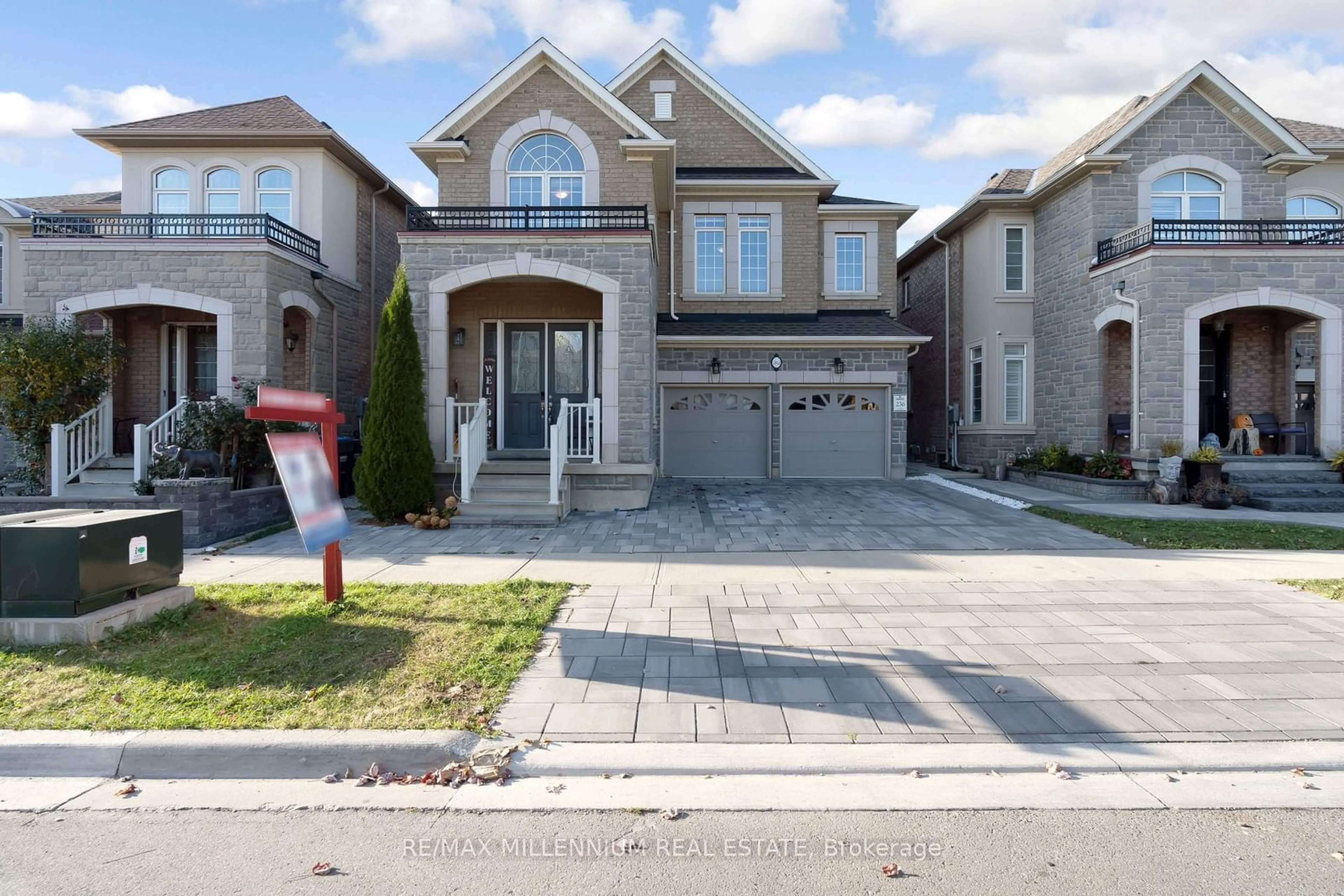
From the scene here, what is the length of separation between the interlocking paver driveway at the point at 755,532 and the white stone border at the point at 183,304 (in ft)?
11.3

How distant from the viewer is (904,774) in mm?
3646

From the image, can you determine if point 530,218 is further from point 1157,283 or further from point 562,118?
point 1157,283

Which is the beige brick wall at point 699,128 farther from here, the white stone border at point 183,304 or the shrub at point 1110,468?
the white stone border at point 183,304

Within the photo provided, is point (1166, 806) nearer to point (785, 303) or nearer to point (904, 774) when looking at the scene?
point (904, 774)

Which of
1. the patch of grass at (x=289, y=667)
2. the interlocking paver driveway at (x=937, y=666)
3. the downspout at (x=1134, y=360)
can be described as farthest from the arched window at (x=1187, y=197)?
the patch of grass at (x=289, y=667)

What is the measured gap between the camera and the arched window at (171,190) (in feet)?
48.2

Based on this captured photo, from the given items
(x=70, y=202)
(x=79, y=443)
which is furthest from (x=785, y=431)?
(x=70, y=202)

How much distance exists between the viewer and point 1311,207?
56.4ft

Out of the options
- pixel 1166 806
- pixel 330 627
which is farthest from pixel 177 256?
pixel 1166 806

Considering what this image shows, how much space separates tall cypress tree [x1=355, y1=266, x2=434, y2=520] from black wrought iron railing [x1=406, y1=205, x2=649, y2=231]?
1857 millimetres

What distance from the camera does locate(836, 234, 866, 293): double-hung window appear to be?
60.4ft

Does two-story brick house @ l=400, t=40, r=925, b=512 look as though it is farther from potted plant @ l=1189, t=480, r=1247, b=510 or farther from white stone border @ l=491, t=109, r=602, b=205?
potted plant @ l=1189, t=480, r=1247, b=510

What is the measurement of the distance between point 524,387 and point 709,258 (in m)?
6.22

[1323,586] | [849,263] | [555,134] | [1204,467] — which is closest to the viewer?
[1323,586]
